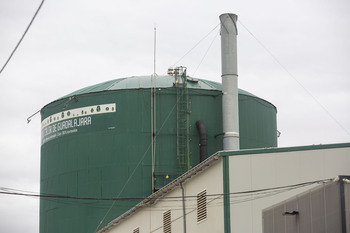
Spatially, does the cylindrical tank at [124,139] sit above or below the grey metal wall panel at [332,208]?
above

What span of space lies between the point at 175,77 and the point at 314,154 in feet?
58.3

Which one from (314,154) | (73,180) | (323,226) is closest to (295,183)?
(314,154)

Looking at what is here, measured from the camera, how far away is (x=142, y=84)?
53.1 metres

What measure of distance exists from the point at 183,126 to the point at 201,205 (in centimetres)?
1197

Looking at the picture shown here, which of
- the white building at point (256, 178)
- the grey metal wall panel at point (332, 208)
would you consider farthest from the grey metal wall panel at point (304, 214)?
the white building at point (256, 178)

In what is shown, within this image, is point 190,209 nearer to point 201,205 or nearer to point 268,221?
point 201,205

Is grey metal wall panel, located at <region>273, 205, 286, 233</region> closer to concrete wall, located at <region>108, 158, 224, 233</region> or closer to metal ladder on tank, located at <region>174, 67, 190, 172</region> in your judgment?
concrete wall, located at <region>108, 158, 224, 233</region>

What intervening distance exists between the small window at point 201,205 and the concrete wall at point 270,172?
8.95 ft

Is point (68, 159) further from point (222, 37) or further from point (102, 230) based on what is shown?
point (222, 37)

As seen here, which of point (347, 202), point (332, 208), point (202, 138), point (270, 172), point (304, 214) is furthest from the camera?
point (202, 138)

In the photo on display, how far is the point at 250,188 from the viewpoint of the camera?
3744cm

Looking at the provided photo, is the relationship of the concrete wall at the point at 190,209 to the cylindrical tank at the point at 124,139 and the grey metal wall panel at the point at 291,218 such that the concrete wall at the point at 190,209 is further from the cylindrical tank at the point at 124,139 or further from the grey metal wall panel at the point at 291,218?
the grey metal wall panel at the point at 291,218

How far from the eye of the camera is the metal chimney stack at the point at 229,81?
51250 millimetres

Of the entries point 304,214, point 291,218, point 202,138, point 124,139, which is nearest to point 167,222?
point 202,138
